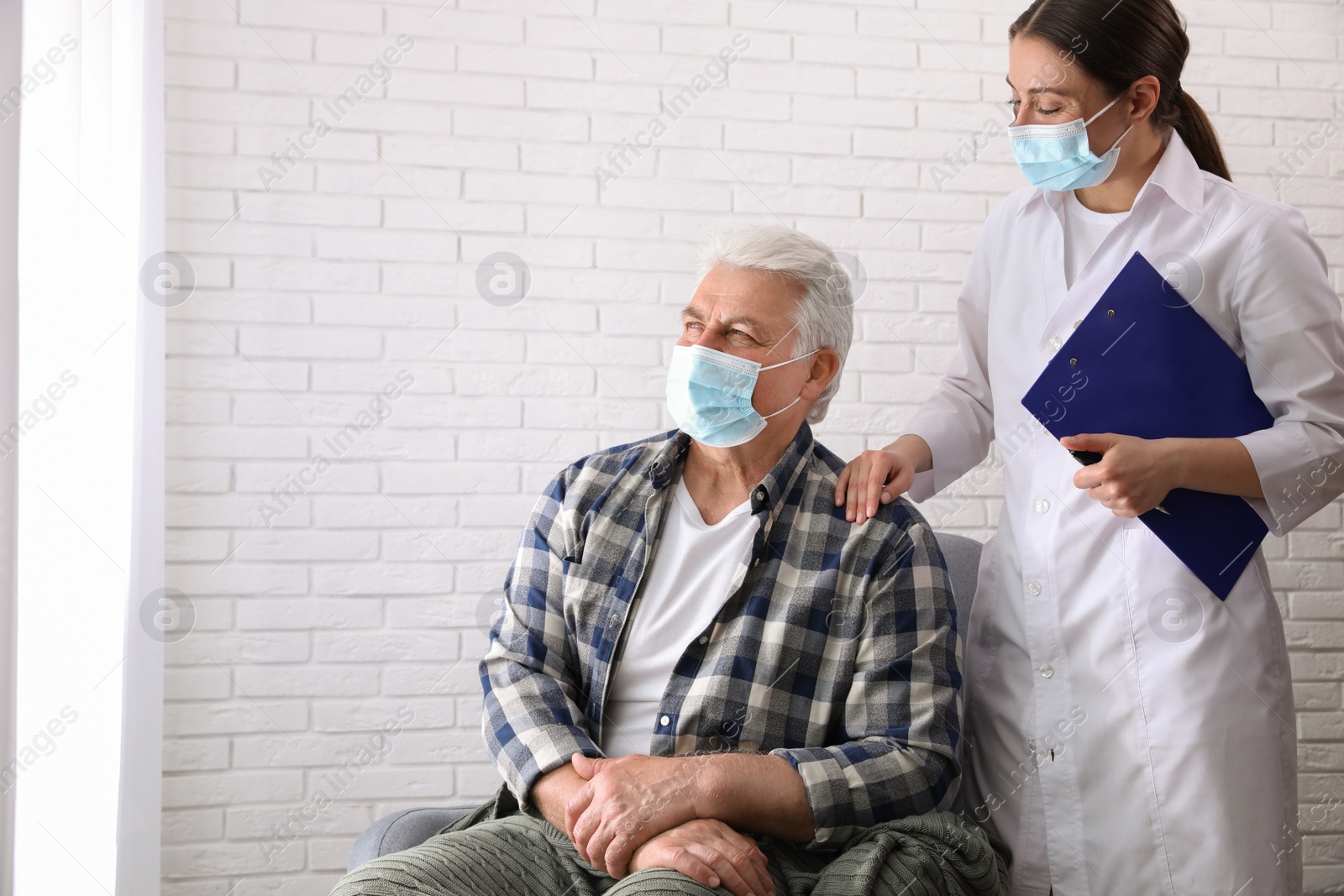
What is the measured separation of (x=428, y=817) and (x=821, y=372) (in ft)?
3.26

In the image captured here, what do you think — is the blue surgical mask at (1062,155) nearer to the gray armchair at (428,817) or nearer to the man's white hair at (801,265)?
the man's white hair at (801,265)

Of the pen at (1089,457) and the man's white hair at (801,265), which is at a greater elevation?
the man's white hair at (801,265)

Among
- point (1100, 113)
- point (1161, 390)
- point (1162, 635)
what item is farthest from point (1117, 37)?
point (1162, 635)

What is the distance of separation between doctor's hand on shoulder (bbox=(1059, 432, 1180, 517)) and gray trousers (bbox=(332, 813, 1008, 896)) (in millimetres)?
514

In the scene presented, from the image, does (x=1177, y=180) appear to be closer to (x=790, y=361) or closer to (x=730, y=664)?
(x=790, y=361)

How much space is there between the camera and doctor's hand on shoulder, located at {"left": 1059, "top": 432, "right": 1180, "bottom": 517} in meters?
1.43

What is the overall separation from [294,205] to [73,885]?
5.08 ft

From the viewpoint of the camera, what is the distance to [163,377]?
2393 millimetres

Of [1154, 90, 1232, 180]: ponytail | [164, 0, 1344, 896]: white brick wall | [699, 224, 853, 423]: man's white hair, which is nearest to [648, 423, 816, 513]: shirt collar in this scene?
[699, 224, 853, 423]: man's white hair

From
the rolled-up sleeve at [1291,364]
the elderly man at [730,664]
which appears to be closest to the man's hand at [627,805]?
the elderly man at [730,664]

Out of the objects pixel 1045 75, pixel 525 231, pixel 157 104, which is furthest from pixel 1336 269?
pixel 157 104

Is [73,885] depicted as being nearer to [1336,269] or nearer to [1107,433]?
[1107,433]

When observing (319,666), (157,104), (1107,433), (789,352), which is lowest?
(319,666)

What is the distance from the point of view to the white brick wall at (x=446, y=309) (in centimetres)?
251
